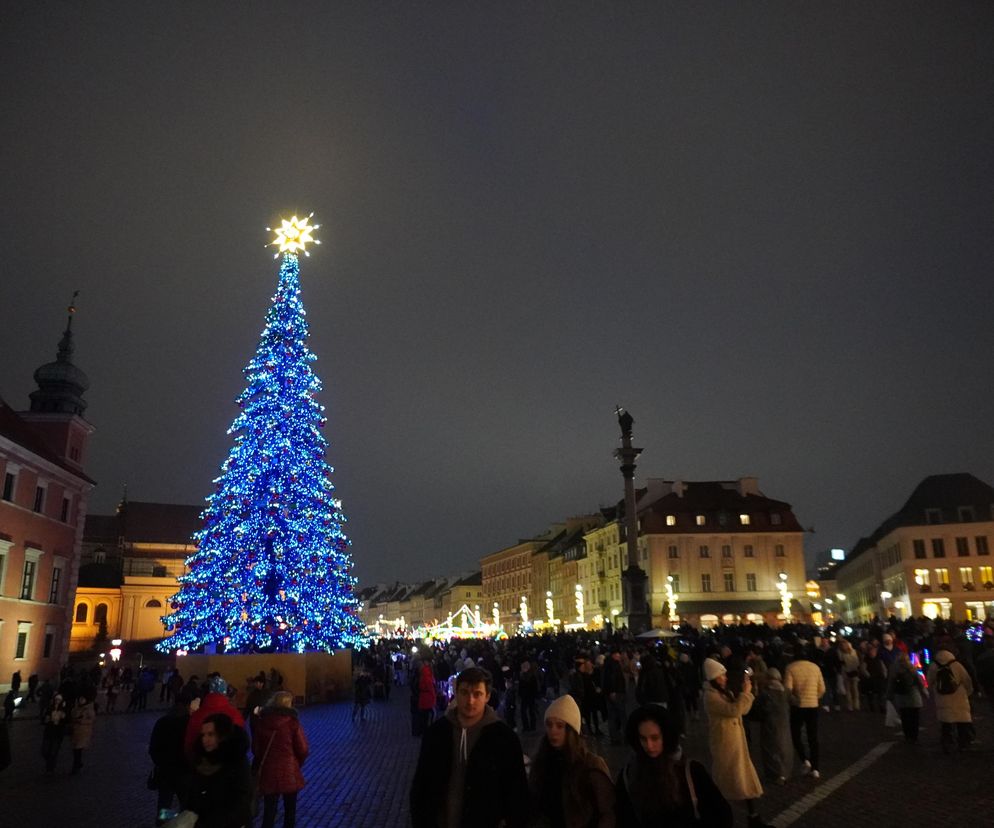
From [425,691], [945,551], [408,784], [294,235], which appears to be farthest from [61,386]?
[945,551]

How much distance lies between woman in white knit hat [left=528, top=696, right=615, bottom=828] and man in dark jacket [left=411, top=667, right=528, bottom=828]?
24cm

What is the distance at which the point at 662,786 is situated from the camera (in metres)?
4.47

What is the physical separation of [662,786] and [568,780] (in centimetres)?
54

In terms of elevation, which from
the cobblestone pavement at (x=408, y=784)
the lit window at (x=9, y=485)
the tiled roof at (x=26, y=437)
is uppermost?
the tiled roof at (x=26, y=437)

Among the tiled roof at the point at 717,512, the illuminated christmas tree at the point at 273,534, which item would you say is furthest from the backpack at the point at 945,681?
the tiled roof at the point at 717,512

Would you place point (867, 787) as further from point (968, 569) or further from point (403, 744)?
point (968, 569)

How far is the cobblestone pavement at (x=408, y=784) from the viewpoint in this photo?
30.2 feet

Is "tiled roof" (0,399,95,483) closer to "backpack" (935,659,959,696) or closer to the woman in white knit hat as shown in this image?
"backpack" (935,659,959,696)

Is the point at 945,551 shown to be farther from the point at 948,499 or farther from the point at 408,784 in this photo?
the point at 408,784

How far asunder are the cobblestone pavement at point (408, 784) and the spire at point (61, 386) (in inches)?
1357

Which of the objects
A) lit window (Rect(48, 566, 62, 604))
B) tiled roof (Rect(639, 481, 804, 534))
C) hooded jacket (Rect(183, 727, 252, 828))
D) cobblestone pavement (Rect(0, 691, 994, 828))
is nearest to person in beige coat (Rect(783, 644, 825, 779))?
cobblestone pavement (Rect(0, 691, 994, 828))

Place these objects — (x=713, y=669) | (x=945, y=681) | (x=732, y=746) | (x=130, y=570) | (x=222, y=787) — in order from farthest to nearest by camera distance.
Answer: (x=130, y=570)
(x=945, y=681)
(x=713, y=669)
(x=732, y=746)
(x=222, y=787)

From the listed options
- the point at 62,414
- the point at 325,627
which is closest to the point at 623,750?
the point at 325,627

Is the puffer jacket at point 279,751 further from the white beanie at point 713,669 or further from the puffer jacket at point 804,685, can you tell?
the puffer jacket at point 804,685
